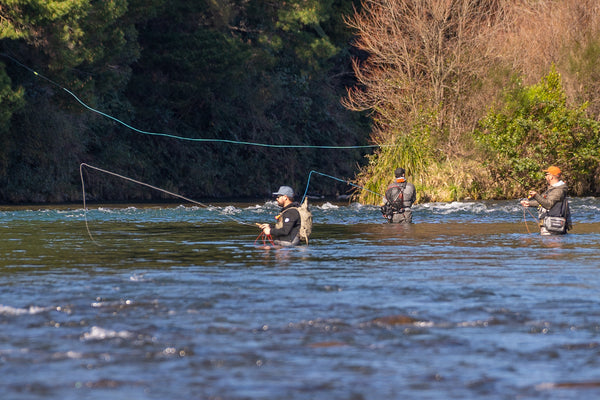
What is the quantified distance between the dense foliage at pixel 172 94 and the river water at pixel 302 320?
16.3 metres

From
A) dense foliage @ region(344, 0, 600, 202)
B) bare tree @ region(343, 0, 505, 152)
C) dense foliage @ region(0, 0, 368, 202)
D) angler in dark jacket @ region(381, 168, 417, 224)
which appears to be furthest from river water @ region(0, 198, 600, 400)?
dense foliage @ region(0, 0, 368, 202)

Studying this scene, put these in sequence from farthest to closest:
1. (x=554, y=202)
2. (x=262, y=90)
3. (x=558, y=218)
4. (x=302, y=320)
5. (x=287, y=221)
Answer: (x=262, y=90), (x=558, y=218), (x=554, y=202), (x=287, y=221), (x=302, y=320)

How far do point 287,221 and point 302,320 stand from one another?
6656mm

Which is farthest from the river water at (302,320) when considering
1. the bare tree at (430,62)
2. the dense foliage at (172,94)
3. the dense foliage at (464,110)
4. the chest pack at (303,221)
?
the dense foliage at (172,94)

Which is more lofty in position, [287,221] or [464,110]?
[464,110]

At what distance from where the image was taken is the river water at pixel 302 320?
652cm

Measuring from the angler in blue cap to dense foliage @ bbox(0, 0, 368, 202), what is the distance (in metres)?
15.6

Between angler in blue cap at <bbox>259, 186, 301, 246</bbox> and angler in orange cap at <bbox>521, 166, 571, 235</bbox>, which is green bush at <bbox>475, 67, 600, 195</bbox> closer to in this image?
angler in orange cap at <bbox>521, 166, 571, 235</bbox>

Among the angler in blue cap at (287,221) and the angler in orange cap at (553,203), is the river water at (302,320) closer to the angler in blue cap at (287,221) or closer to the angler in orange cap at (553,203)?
the angler in blue cap at (287,221)

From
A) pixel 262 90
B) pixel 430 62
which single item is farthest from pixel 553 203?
pixel 262 90

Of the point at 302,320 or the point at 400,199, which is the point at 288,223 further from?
the point at 400,199

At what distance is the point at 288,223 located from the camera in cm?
1537

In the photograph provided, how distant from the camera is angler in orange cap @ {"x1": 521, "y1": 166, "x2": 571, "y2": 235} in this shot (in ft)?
56.8

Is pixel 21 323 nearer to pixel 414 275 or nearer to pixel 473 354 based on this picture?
pixel 473 354
